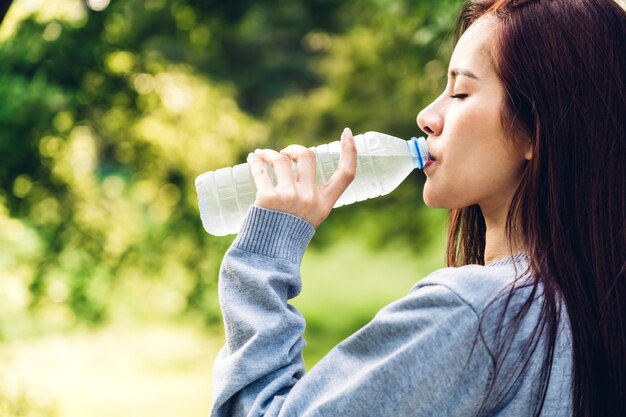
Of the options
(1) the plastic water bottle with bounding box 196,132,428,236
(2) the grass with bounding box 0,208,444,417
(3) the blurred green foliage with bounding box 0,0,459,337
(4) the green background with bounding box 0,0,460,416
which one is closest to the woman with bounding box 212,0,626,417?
(1) the plastic water bottle with bounding box 196,132,428,236

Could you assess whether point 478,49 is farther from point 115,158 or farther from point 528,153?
point 115,158

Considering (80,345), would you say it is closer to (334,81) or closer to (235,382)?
(334,81)

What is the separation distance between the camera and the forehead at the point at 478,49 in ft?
4.70

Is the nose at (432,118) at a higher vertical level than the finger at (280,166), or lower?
higher

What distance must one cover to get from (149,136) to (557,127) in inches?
282

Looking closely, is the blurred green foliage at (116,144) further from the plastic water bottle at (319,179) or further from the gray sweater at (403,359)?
the gray sweater at (403,359)

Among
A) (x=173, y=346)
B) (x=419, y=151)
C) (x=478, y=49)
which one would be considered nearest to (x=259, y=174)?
(x=419, y=151)

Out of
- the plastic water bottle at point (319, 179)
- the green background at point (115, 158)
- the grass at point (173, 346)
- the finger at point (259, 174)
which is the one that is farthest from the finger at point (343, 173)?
the grass at point (173, 346)

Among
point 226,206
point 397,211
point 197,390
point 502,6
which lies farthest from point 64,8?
point 397,211

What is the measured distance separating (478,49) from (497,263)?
37 centimetres

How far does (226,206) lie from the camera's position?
2.10 metres

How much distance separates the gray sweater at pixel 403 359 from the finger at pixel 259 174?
153mm

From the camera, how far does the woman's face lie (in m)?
1.43

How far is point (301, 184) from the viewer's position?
4.91 feet
